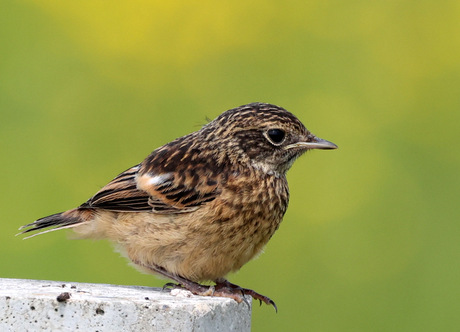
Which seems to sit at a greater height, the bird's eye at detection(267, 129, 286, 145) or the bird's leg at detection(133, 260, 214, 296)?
the bird's eye at detection(267, 129, 286, 145)

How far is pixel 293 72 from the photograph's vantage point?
10.4 metres

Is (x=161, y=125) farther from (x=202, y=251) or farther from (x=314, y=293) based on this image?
(x=202, y=251)

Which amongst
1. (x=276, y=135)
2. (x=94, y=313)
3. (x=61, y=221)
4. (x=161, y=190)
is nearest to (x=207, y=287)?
(x=161, y=190)

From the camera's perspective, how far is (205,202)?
623 centimetres

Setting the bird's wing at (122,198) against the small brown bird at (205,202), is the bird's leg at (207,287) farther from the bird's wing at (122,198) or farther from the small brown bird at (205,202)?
the bird's wing at (122,198)

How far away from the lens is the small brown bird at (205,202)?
20.1 ft

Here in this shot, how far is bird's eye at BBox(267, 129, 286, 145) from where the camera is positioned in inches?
260

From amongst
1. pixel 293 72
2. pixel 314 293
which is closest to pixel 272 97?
pixel 293 72

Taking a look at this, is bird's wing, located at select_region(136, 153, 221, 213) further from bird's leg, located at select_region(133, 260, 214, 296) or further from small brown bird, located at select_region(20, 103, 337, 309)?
bird's leg, located at select_region(133, 260, 214, 296)

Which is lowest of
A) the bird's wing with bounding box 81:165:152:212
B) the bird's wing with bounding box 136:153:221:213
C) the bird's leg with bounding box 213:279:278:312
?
the bird's leg with bounding box 213:279:278:312

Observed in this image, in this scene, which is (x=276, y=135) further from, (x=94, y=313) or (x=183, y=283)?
(x=94, y=313)

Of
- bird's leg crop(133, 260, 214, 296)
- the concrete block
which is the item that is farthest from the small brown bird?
the concrete block

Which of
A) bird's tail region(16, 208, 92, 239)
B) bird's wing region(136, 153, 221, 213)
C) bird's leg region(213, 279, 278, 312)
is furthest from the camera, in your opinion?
bird's tail region(16, 208, 92, 239)

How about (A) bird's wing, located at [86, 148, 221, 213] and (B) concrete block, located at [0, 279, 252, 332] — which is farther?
(A) bird's wing, located at [86, 148, 221, 213]
